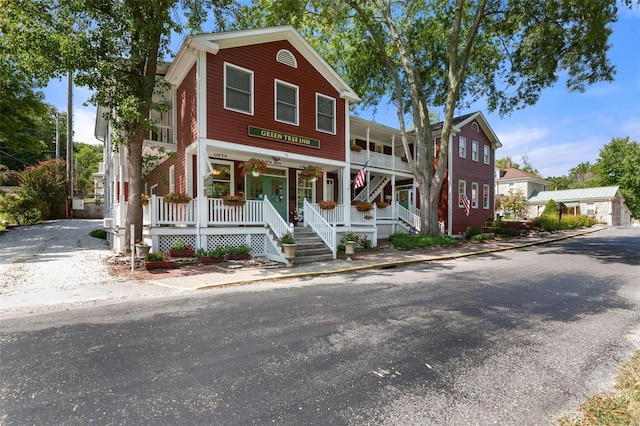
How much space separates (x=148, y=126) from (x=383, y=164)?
12.5 m

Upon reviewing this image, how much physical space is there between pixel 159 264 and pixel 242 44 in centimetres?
841

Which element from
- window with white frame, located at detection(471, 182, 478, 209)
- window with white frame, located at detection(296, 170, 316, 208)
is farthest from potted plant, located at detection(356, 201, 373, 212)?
window with white frame, located at detection(471, 182, 478, 209)

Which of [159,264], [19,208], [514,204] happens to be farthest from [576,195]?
[19,208]

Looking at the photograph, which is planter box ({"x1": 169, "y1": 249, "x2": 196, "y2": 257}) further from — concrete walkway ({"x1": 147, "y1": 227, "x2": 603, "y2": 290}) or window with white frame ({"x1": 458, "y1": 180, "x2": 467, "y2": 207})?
window with white frame ({"x1": 458, "y1": 180, "x2": 467, "y2": 207})

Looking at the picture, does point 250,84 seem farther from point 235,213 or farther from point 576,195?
point 576,195

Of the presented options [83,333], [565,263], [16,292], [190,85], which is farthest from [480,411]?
[190,85]

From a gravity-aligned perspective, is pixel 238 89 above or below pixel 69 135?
below

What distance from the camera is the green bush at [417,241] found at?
14.7 meters

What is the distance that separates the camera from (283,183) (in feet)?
48.5

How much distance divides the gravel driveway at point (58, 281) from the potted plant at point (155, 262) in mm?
830

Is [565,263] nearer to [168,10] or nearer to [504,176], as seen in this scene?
[168,10]

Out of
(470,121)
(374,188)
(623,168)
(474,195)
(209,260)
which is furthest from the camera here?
(623,168)

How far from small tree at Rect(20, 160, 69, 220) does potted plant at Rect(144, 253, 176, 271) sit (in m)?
20.7

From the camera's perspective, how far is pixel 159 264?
9117mm
